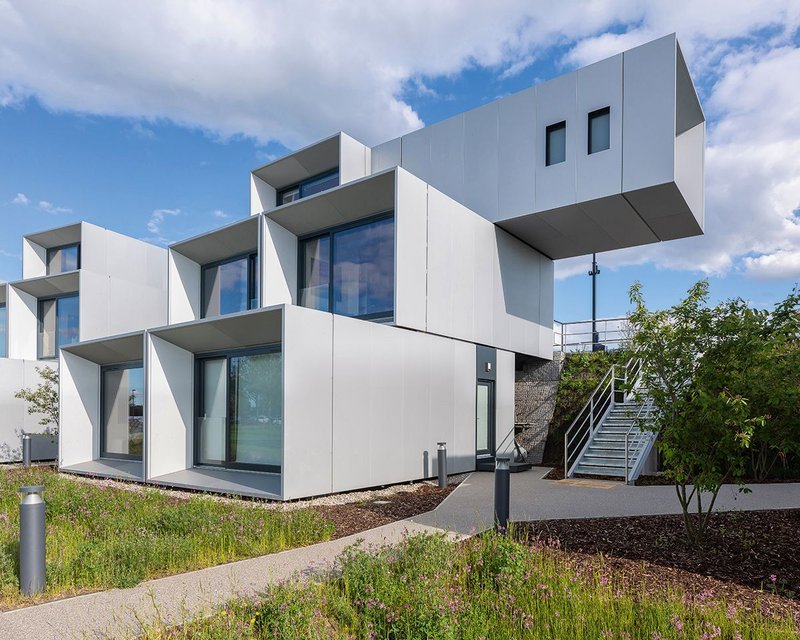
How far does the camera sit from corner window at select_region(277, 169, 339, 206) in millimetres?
19016

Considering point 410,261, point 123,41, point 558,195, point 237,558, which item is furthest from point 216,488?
point 558,195

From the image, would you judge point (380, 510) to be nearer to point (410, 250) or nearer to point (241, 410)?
point (241, 410)

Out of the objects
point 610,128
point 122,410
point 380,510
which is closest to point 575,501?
point 380,510

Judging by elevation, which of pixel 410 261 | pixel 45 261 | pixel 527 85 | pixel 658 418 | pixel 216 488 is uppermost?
pixel 527 85

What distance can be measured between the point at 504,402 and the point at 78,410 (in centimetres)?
1196

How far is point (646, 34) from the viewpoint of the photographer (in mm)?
14375

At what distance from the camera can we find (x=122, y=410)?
53.5 feet

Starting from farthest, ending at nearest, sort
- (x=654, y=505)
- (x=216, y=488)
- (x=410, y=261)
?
1. (x=410, y=261)
2. (x=216, y=488)
3. (x=654, y=505)

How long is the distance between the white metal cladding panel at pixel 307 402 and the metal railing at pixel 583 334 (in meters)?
11.7

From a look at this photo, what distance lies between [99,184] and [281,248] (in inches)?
246

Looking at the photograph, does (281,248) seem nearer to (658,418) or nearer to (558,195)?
(558,195)

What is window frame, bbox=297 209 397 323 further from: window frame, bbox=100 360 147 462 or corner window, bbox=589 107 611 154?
corner window, bbox=589 107 611 154

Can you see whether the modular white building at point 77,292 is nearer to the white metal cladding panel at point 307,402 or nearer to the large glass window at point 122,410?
the large glass window at point 122,410

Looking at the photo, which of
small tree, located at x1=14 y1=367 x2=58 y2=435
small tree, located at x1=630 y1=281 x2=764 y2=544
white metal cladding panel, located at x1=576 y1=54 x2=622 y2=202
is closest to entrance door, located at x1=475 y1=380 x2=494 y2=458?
white metal cladding panel, located at x1=576 y1=54 x2=622 y2=202
